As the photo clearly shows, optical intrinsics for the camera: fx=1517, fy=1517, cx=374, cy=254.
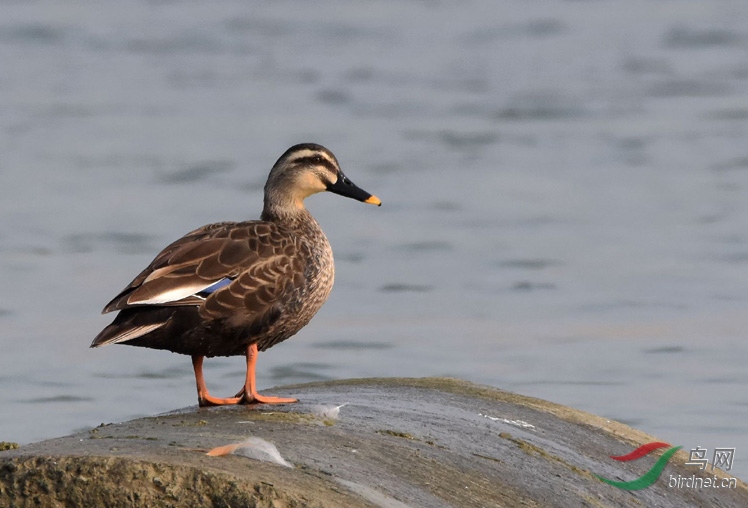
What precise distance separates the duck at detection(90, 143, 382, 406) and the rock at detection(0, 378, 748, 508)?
353 mm

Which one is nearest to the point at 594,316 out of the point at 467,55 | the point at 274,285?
the point at 274,285

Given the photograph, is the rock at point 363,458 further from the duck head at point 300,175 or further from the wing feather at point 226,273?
the duck head at point 300,175

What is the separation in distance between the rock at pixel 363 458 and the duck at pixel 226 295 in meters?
0.35

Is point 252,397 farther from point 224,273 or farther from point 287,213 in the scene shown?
point 287,213

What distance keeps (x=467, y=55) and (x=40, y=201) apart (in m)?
11.6

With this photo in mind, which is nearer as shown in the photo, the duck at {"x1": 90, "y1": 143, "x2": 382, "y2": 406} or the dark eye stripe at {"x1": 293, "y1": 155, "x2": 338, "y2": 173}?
the duck at {"x1": 90, "y1": 143, "x2": 382, "y2": 406}

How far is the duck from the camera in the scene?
6.92m

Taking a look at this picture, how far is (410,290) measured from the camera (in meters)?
14.5

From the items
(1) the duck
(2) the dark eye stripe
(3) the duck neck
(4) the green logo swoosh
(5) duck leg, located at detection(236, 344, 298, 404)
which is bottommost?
(4) the green logo swoosh

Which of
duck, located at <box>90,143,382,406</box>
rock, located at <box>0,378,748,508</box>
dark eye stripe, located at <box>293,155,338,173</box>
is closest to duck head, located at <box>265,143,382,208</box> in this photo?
dark eye stripe, located at <box>293,155,338,173</box>

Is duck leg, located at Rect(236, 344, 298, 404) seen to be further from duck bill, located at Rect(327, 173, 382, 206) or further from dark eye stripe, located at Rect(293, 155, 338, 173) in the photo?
duck bill, located at Rect(327, 173, 382, 206)

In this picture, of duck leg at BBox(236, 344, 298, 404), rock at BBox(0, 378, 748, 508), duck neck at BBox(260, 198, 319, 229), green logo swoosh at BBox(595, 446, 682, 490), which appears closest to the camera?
rock at BBox(0, 378, 748, 508)

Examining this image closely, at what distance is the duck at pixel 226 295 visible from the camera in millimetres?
6922

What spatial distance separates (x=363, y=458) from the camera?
18.4 feet
